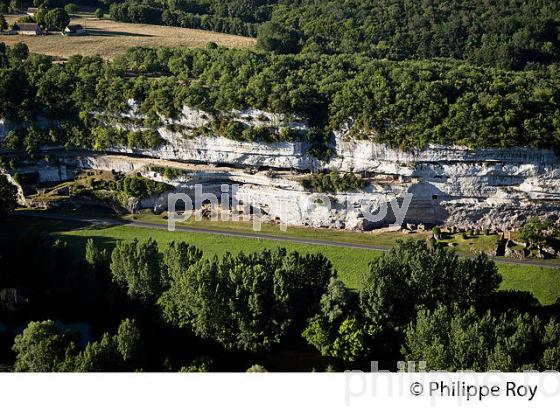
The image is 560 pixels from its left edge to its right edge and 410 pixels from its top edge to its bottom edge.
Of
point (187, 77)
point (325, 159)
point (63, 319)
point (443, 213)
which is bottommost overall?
point (63, 319)

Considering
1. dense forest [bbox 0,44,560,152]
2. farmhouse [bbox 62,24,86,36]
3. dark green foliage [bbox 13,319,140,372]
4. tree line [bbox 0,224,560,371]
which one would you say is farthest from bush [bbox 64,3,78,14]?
dark green foliage [bbox 13,319,140,372]

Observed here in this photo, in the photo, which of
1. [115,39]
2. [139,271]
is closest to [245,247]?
[139,271]

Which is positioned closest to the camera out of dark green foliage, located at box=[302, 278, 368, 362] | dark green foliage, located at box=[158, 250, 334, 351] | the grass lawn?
dark green foliage, located at box=[302, 278, 368, 362]

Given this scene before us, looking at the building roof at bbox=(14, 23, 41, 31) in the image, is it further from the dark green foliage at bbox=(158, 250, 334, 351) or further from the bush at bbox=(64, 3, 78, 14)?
the dark green foliage at bbox=(158, 250, 334, 351)

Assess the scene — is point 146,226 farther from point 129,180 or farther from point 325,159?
point 325,159

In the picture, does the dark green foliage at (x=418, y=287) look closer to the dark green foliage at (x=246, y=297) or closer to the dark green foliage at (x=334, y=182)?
the dark green foliage at (x=246, y=297)

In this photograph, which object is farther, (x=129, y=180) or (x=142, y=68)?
(x=142, y=68)

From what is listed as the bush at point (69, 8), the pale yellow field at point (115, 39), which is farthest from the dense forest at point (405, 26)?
the bush at point (69, 8)

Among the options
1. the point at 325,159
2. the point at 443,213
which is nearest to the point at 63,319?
the point at 325,159
